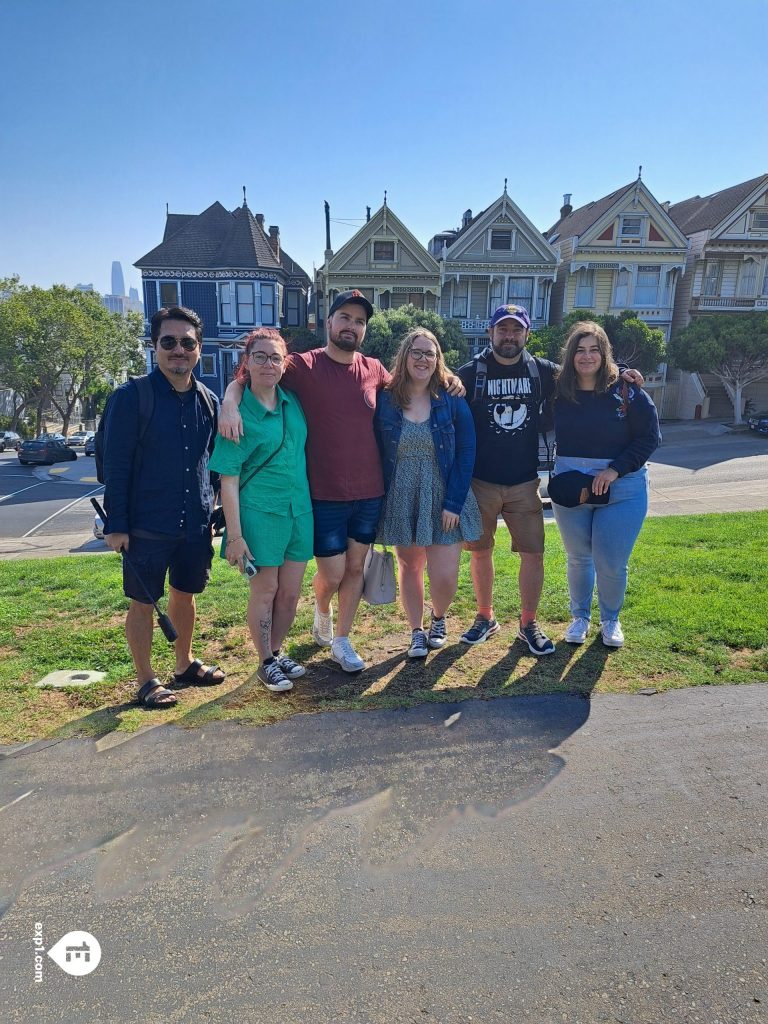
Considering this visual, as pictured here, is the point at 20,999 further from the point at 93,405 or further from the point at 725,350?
the point at 93,405

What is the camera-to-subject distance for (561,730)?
11.4 ft

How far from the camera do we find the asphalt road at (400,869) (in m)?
2.03

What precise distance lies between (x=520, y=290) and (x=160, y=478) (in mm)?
33901

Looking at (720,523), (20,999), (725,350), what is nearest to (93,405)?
(725,350)

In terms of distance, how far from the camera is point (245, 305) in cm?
3341

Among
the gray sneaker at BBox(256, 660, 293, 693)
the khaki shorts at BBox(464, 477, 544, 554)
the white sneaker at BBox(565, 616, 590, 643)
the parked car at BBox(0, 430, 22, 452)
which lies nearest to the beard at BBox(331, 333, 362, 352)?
the khaki shorts at BBox(464, 477, 544, 554)

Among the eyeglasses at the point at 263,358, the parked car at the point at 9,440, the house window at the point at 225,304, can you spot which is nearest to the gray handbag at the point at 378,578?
the eyeglasses at the point at 263,358

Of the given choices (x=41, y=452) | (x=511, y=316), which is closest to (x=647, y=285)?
(x=41, y=452)

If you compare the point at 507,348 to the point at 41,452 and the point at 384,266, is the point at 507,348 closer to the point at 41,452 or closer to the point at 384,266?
the point at 41,452

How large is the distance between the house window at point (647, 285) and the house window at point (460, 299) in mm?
9241

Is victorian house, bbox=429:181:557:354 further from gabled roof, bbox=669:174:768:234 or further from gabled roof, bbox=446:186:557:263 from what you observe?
gabled roof, bbox=669:174:768:234

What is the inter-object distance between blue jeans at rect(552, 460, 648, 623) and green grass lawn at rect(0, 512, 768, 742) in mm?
327

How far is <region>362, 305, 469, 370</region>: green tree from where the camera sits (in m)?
27.3

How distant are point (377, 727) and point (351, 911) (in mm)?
1245
